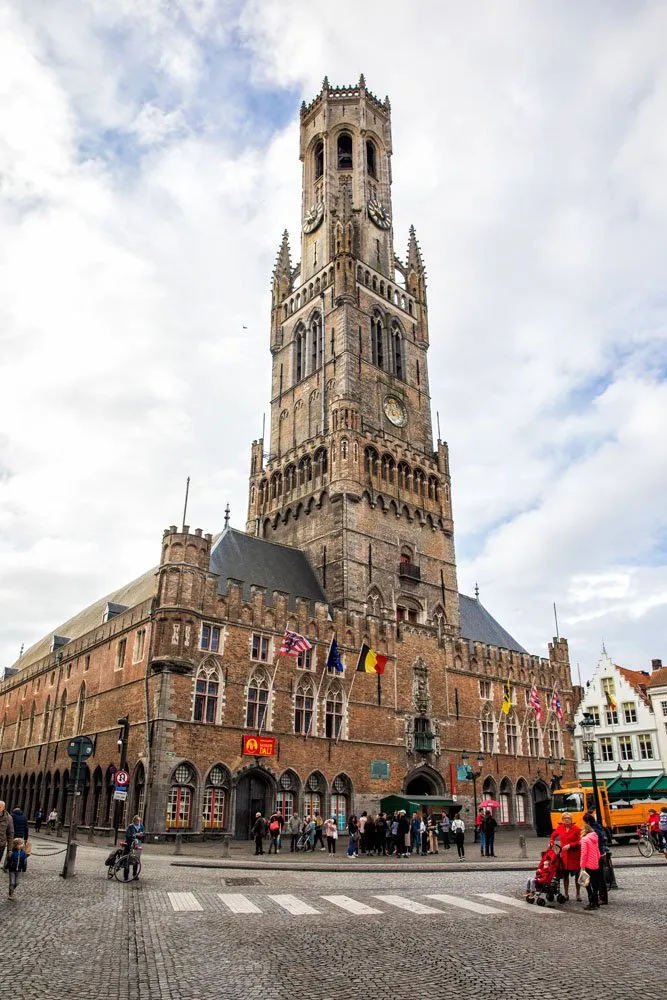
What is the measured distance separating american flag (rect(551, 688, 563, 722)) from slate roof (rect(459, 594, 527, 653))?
3899 mm

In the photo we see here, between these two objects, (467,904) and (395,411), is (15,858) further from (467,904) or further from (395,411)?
(395,411)

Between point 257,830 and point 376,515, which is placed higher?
point 376,515

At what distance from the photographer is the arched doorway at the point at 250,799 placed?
105 ft

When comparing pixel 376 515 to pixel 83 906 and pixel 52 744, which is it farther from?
pixel 83 906

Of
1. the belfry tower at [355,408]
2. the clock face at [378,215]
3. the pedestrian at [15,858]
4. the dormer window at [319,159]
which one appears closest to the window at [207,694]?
the belfry tower at [355,408]

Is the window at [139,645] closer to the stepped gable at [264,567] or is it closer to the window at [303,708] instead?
the stepped gable at [264,567]

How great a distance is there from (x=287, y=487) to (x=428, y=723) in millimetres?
Answer: 17274

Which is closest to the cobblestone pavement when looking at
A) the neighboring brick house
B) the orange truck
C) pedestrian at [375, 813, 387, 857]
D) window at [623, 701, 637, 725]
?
pedestrian at [375, 813, 387, 857]

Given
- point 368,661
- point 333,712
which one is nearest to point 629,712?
point 333,712

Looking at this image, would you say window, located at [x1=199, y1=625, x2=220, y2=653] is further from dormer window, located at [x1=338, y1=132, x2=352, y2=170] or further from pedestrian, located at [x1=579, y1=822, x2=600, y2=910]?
dormer window, located at [x1=338, y1=132, x2=352, y2=170]

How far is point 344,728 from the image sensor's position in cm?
3678

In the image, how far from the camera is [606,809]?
3072cm

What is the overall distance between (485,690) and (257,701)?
57.8 feet

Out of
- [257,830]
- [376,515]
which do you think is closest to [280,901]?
[257,830]
